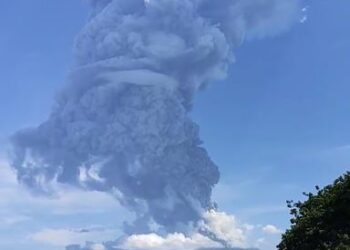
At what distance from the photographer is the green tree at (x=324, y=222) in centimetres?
3981

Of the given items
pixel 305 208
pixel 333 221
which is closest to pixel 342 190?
pixel 333 221

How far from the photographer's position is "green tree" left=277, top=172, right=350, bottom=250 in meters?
39.8

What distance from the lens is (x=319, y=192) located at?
4788 centimetres

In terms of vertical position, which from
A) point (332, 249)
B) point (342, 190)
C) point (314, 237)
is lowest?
point (332, 249)

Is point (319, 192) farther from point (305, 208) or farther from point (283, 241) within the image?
point (283, 241)

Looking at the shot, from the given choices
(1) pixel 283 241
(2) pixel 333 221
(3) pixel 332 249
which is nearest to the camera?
(3) pixel 332 249

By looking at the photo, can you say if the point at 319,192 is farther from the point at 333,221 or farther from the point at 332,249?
the point at 332,249

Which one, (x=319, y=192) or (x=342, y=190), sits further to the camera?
(x=319, y=192)

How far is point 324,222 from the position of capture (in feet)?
135

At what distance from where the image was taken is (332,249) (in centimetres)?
3581

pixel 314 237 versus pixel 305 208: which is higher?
pixel 305 208

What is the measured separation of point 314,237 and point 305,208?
17.5 feet

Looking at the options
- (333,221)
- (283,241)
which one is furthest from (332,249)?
(283,241)

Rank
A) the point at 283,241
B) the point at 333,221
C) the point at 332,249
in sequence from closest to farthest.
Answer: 1. the point at 332,249
2. the point at 333,221
3. the point at 283,241
